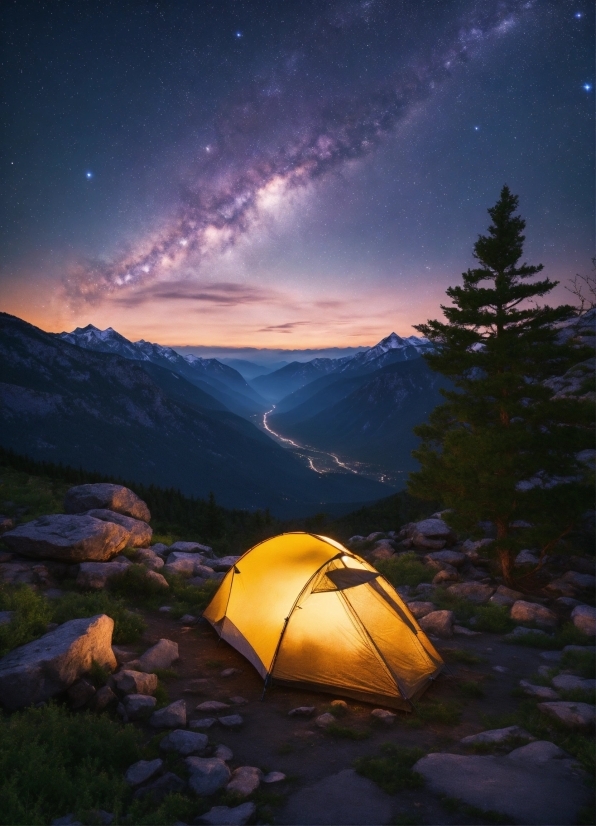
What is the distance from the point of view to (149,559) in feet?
55.0

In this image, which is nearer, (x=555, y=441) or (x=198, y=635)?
(x=198, y=635)

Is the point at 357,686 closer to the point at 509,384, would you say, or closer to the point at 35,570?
the point at 35,570

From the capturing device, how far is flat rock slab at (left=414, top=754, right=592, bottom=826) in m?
5.94

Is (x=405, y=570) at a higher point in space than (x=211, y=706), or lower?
lower

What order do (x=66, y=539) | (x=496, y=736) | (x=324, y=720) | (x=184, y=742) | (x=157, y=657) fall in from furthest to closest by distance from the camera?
(x=66, y=539)
(x=157, y=657)
(x=324, y=720)
(x=496, y=736)
(x=184, y=742)

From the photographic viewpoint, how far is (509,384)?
1578 cm

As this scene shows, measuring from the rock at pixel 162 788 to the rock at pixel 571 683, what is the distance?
8.09 meters

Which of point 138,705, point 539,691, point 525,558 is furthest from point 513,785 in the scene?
point 525,558

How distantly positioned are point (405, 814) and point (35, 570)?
38.8ft

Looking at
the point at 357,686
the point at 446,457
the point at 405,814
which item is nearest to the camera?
the point at 405,814

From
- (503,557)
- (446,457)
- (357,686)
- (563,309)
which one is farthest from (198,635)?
(563,309)

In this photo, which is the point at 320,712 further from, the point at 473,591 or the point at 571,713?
the point at 473,591

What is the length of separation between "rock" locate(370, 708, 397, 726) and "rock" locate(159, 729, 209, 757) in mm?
3490

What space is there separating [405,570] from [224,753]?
1305 cm
